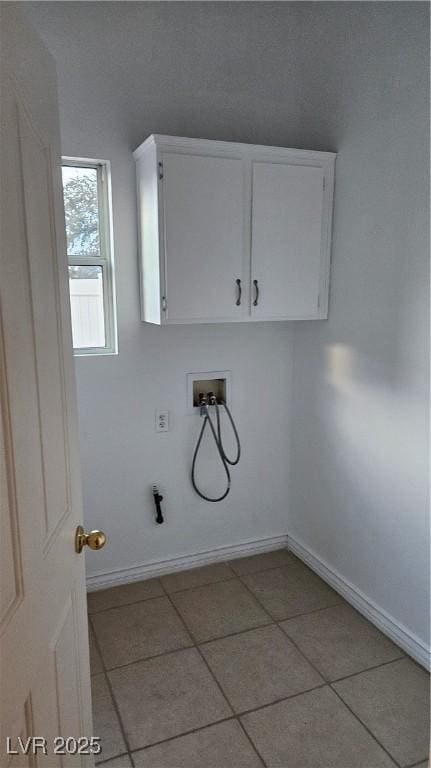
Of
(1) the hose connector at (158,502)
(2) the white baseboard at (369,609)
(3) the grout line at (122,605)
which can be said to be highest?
(1) the hose connector at (158,502)

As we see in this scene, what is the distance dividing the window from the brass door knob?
1317mm

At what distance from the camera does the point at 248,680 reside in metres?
1.98

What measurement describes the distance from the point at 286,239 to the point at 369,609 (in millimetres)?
1849

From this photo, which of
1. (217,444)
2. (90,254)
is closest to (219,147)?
(90,254)

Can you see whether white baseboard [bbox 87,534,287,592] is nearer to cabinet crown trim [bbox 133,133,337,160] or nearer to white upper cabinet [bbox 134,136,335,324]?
white upper cabinet [bbox 134,136,335,324]

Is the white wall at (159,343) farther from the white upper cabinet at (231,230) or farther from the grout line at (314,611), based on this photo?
the grout line at (314,611)

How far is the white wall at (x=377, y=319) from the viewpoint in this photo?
195 cm

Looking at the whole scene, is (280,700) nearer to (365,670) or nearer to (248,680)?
(248,680)

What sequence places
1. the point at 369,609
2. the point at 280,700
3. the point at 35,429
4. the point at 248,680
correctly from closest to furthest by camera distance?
the point at 35,429 < the point at 280,700 < the point at 248,680 < the point at 369,609

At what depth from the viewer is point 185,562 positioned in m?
2.78

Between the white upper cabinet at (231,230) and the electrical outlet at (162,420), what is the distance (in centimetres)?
52

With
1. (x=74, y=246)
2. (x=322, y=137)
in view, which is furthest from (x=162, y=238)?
(x=322, y=137)

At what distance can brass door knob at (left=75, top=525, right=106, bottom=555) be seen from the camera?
47.4 inches

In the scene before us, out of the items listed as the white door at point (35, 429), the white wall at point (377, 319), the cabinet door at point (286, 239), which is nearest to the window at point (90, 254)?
the cabinet door at point (286, 239)
